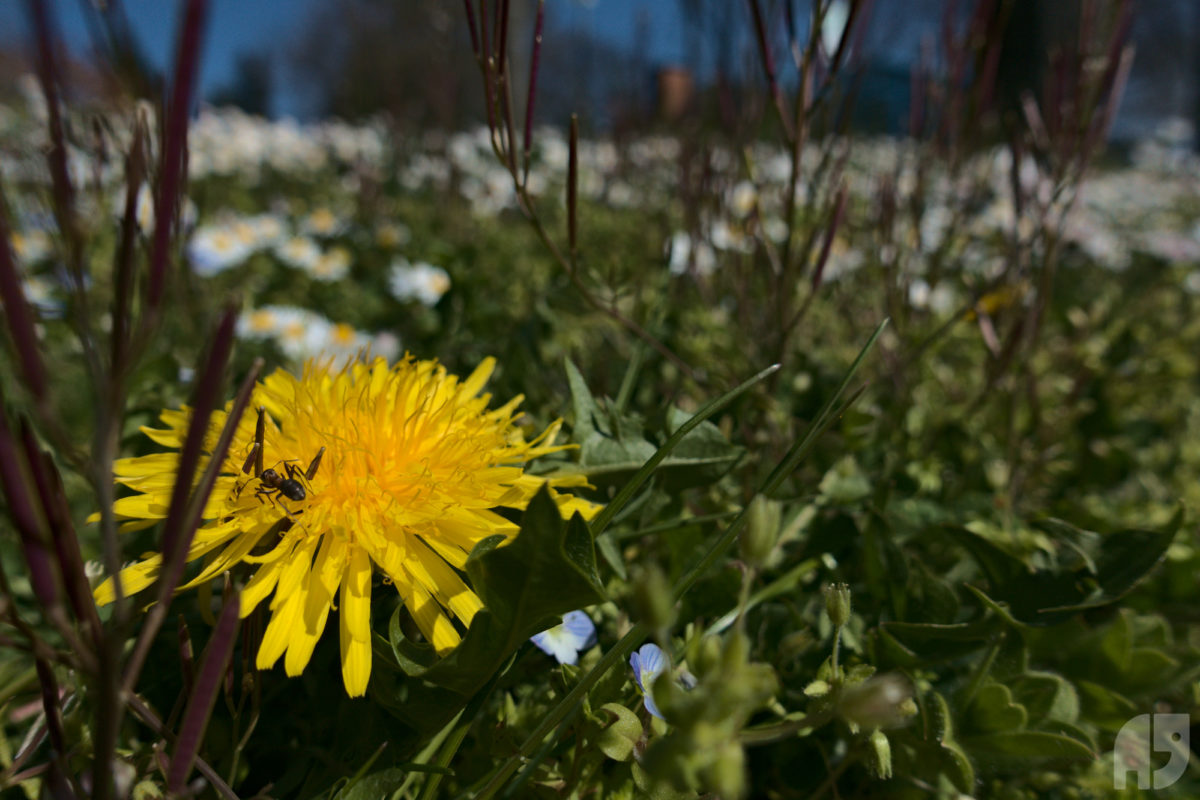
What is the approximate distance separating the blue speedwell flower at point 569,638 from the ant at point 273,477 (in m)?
0.24

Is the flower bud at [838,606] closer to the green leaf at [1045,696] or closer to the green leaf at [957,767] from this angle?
the green leaf at [957,767]

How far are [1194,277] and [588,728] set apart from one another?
2671 mm

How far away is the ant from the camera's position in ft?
1.98

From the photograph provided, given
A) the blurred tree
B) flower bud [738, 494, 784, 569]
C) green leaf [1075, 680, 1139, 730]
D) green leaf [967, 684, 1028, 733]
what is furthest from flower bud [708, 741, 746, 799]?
the blurred tree

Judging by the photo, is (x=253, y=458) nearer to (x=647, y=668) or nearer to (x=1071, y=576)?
(x=647, y=668)

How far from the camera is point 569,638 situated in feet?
2.32

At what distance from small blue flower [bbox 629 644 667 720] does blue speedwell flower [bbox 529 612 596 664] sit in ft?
0.23

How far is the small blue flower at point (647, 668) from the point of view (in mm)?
608

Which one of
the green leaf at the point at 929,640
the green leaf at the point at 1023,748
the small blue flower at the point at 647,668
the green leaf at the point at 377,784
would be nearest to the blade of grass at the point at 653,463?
the small blue flower at the point at 647,668

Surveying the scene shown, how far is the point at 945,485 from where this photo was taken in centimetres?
112

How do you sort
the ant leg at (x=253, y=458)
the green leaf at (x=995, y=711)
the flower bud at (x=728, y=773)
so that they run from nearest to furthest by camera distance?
the flower bud at (x=728, y=773) < the ant leg at (x=253, y=458) < the green leaf at (x=995, y=711)

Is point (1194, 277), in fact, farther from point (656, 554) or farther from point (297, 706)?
point (297, 706)

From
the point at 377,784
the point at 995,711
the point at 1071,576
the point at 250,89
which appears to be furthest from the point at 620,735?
the point at 250,89

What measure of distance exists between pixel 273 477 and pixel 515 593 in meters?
0.23
